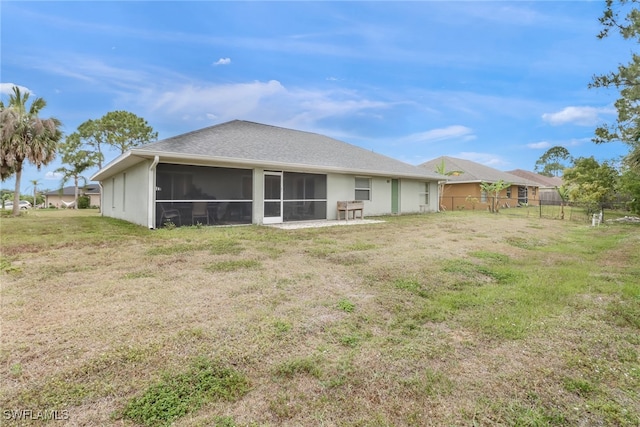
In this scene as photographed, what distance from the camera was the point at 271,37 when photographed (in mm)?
11898

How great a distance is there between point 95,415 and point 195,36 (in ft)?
46.1

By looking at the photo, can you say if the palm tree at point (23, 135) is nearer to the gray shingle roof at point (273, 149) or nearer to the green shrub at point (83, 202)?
the gray shingle roof at point (273, 149)

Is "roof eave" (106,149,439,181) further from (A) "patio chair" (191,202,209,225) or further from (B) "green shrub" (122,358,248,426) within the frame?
(B) "green shrub" (122,358,248,426)

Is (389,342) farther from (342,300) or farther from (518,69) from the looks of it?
(518,69)

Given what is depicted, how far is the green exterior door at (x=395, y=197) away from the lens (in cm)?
1700

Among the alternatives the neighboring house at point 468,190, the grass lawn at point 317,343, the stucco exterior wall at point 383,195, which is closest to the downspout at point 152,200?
the grass lawn at point 317,343

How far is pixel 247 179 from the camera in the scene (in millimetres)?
11594

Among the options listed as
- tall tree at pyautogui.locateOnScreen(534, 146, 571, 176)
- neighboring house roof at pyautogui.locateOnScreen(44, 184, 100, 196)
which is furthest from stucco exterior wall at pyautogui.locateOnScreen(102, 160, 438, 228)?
tall tree at pyautogui.locateOnScreen(534, 146, 571, 176)

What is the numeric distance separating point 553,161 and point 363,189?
65478 mm

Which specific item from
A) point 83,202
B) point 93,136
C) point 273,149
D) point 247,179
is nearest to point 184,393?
point 247,179

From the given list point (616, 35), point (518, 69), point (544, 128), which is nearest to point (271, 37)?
point (616, 35)

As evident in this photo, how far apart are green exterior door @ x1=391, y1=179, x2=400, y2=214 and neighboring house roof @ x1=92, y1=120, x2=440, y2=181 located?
85cm

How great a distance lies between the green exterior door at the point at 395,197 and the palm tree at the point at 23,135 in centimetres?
1970

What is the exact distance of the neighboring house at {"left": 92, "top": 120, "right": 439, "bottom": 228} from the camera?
397 inches
